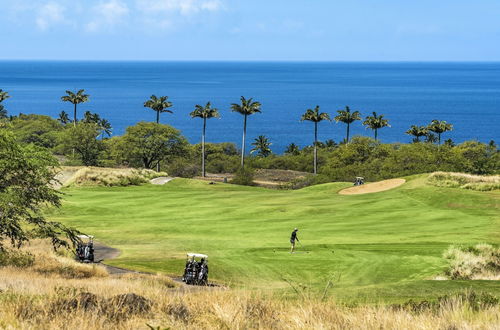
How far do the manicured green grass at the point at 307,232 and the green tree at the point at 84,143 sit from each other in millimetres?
39449

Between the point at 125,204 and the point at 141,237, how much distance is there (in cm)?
1467

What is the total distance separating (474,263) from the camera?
80.7ft

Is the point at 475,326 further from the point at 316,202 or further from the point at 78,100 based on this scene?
the point at 78,100

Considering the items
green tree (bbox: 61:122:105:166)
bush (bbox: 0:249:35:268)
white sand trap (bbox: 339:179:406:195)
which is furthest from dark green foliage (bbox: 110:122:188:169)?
bush (bbox: 0:249:35:268)

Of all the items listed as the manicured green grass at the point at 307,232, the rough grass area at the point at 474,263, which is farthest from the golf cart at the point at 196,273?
the rough grass area at the point at 474,263

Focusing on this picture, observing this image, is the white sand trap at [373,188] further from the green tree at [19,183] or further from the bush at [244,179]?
the green tree at [19,183]

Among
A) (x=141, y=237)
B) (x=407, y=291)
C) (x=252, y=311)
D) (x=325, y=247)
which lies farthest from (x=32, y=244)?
(x=252, y=311)

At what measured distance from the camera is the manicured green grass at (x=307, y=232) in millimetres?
25969

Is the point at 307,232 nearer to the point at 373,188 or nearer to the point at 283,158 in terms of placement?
the point at 373,188

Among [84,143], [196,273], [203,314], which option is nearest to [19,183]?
[196,273]

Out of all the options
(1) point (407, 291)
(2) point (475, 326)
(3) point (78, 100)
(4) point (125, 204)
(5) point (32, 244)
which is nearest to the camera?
(2) point (475, 326)

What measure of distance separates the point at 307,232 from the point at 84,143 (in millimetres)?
67816

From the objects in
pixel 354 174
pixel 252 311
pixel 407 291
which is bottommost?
pixel 354 174

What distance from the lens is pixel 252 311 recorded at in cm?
1204
